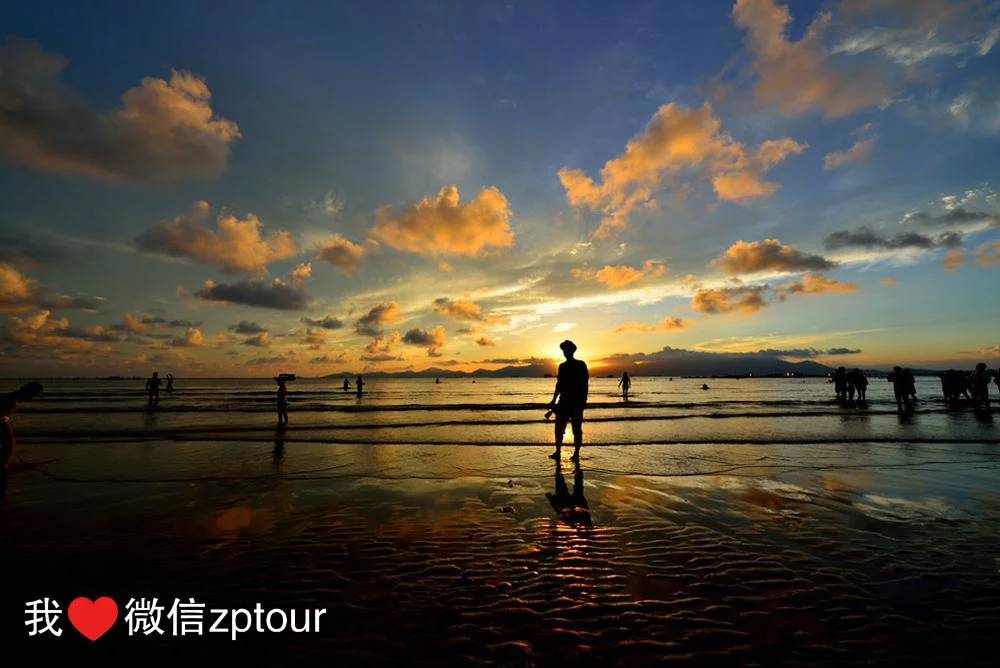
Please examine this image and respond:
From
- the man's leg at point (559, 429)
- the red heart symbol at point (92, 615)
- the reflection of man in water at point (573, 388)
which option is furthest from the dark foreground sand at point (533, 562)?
the reflection of man in water at point (573, 388)

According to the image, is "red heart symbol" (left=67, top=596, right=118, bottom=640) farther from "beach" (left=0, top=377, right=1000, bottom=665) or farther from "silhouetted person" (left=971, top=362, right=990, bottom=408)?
"silhouetted person" (left=971, top=362, right=990, bottom=408)

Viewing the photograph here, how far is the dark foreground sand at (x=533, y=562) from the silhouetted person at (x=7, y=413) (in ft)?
1.98

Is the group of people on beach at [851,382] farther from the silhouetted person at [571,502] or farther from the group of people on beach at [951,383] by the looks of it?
the silhouetted person at [571,502]

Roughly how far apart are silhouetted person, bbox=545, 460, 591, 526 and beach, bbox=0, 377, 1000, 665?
0.07 metres

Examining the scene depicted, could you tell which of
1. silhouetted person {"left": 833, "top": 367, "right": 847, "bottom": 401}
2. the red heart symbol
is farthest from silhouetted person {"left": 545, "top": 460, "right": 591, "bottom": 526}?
silhouetted person {"left": 833, "top": 367, "right": 847, "bottom": 401}

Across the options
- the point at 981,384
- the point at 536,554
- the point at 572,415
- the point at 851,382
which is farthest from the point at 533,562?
the point at 851,382

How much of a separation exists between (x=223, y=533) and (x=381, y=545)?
247 cm

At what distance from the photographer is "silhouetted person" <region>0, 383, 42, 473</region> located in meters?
9.62

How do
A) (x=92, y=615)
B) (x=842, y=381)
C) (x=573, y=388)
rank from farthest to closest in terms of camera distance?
(x=842, y=381) < (x=573, y=388) < (x=92, y=615)

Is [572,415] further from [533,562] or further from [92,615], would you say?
[92,615]

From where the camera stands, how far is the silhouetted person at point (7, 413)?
31.6ft

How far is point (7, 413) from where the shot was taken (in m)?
9.83

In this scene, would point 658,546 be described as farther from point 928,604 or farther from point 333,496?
point 333,496

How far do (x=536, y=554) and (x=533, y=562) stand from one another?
275mm
